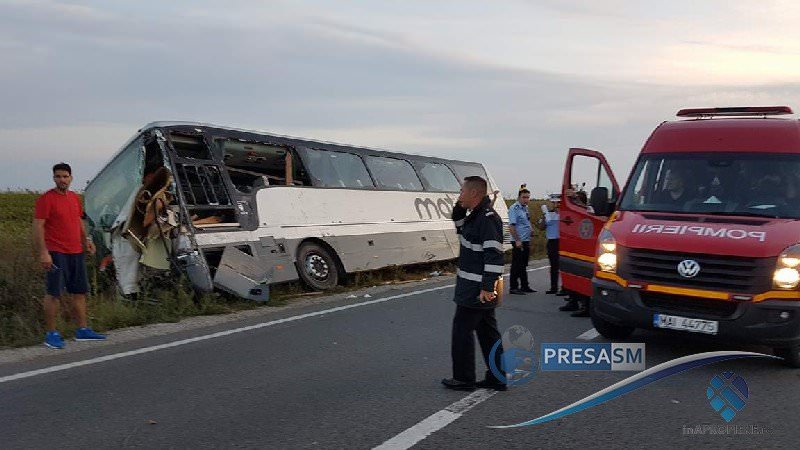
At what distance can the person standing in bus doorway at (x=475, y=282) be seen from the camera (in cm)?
539

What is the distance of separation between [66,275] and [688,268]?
625 centimetres

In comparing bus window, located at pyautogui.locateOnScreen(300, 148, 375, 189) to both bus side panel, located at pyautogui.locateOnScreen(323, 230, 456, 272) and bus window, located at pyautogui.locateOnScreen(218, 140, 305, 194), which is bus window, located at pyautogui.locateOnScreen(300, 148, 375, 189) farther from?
bus side panel, located at pyautogui.locateOnScreen(323, 230, 456, 272)

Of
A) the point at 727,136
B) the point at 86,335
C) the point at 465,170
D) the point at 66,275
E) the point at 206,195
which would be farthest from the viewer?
the point at 465,170

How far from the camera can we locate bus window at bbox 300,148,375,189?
41.9ft

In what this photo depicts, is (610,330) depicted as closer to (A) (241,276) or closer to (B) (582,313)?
(B) (582,313)

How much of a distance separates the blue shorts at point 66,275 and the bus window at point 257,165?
12.9ft

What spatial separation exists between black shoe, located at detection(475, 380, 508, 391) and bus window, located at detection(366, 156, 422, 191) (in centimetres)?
887

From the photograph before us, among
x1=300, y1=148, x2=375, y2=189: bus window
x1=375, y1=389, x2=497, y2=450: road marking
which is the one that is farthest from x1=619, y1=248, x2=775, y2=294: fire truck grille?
x1=300, y1=148, x2=375, y2=189: bus window

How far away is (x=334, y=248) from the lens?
1241 cm

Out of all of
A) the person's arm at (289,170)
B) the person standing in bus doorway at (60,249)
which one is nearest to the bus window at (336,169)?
the person's arm at (289,170)

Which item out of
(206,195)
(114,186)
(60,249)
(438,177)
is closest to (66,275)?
(60,249)

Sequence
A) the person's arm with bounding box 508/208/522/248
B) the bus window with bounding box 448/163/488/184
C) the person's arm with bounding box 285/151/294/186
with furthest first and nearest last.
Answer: the bus window with bounding box 448/163/488/184, the person's arm with bounding box 285/151/294/186, the person's arm with bounding box 508/208/522/248

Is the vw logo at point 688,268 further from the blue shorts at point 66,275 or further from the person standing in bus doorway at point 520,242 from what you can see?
the blue shorts at point 66,275

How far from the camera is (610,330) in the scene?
24.4 ft
